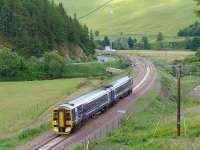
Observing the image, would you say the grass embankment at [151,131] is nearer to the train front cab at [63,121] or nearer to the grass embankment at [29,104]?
the train front cab at [63,121]

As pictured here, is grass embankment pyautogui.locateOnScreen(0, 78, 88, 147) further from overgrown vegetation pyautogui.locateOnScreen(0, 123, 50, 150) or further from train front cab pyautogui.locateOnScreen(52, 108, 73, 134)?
train front cab pyautogui.locateOnScreen(52, 108, 73, 134)

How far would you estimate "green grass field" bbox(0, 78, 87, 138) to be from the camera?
58825 mm

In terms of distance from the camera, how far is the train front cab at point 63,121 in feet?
166

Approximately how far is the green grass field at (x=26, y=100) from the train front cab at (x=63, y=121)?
5.93 m

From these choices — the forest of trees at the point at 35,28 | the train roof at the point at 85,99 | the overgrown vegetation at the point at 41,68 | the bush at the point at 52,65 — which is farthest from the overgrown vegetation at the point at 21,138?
the forest of trees at the point at 35,28

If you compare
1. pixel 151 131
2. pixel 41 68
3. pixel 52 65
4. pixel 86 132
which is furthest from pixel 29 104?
pixel 41 68

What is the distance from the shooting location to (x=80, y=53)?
508ft

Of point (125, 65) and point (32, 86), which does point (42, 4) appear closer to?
point (125, 65)

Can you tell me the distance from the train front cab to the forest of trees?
3256 inches

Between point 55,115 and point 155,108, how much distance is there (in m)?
22.0

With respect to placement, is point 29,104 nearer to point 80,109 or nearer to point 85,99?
point 85,99

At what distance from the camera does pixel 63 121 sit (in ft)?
167

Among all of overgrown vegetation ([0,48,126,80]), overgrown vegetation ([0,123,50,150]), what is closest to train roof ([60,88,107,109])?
overgrown vegetation ([0,123,50,150])

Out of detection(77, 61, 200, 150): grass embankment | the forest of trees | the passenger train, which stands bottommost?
detection(77, 61, 200, 150): grass embankment
